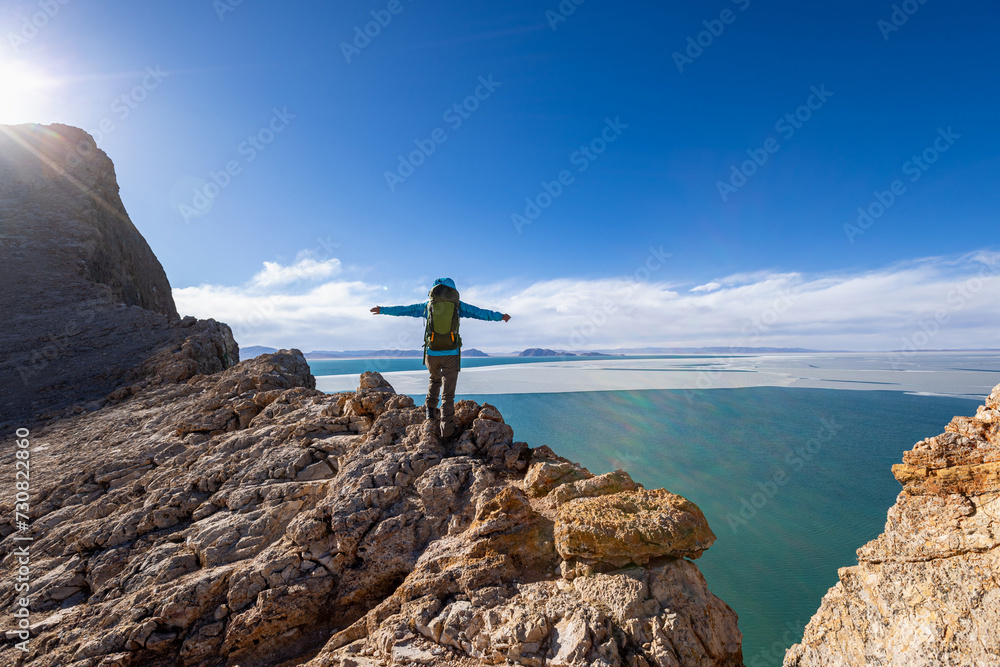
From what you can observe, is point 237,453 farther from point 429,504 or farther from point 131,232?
point 131,232

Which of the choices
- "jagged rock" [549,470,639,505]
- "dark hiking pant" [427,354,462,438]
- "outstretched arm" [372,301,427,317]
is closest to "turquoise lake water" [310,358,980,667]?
"jagged rock" [549,470,639,505]

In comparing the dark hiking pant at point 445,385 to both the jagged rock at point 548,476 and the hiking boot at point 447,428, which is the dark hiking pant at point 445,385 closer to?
the hiking boot at point 447,428

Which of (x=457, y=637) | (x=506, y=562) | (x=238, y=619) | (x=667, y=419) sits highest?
(x=506, y=562)

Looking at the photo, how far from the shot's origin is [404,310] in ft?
20.3

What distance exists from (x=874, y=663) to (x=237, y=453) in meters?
8.51

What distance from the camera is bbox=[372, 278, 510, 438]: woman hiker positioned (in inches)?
225

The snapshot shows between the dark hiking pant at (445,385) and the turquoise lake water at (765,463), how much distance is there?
9.94 m

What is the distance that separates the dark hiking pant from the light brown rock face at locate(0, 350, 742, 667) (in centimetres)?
27

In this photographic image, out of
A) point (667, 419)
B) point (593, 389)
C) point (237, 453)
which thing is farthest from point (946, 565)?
point (593, 389)

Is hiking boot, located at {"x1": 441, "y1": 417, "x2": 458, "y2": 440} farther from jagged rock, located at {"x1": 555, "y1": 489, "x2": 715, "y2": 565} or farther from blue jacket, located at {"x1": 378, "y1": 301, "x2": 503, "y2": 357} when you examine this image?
jagged rock, located at {"x1": 555, "y1": 489, "x2": 715, "y2": 565}

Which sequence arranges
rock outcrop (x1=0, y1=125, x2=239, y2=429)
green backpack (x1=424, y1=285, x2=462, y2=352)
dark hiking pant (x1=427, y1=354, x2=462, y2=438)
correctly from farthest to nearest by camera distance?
rock outcrop (x1=0, y1=125, x2=239, y2=429) → dark hiking pant (x1=427, y1=354, x2=462, y2=438) → green backpack (x1=424, y1=285, x2=462, y2=352)

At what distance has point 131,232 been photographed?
30.3 metres

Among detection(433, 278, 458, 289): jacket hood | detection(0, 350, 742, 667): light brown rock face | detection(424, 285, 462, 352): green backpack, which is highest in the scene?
detection(433, 278, 458, 289): jacket hood

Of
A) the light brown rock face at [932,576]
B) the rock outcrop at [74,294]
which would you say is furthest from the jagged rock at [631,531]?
the rock outcrop at [74,294]
